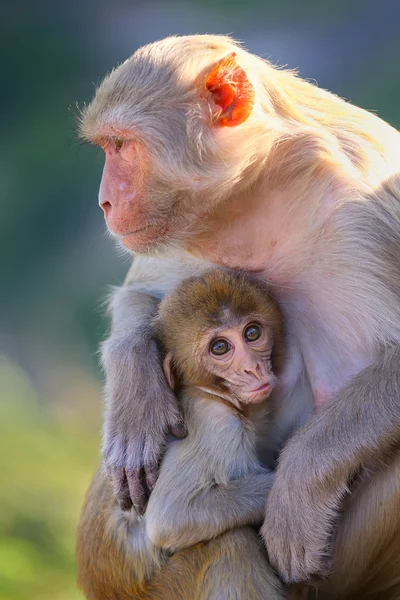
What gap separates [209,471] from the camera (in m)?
2.83

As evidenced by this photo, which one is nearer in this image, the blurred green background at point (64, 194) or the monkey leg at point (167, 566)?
the monkey leg at point (167, 566)

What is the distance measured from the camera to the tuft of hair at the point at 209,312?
292 centimetres

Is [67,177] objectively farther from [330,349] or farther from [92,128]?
[330,349]

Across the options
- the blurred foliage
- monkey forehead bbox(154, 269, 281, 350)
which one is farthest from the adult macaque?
the blurred foliage

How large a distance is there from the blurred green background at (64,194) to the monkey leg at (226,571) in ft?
7.95

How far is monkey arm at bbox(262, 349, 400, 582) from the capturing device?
2.74 m

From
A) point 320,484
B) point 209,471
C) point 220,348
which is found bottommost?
point 209,471

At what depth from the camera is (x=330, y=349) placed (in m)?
3.02

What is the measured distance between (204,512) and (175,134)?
1234mm

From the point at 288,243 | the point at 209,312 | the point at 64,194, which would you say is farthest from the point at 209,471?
the point at 64,194

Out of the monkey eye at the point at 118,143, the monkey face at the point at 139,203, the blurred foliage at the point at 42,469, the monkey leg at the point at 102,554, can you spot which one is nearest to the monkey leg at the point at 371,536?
the monkey leg at the point at 102,554

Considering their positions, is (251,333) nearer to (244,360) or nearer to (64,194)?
(244,360)

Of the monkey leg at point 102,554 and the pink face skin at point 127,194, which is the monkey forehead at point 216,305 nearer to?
the pink face skin at point 127,194

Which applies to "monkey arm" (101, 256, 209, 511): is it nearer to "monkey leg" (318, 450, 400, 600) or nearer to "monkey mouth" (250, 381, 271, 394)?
"monkey mouth" (250, 381, 271, 394)
